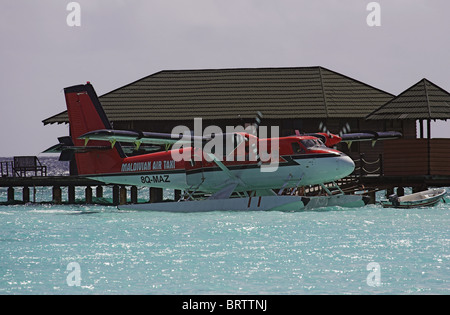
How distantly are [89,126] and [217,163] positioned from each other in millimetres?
5702

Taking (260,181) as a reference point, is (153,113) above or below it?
above

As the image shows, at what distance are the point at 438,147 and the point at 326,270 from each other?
17.7m

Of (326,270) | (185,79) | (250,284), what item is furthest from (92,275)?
(185,79)

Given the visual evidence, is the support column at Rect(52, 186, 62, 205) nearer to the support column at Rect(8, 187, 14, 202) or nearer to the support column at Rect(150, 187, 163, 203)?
the support column at Rect(8, 187, 14, 202)

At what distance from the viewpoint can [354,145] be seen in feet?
125

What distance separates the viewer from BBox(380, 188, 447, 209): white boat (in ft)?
99.6

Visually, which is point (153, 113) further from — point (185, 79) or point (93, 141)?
point (93, 141)

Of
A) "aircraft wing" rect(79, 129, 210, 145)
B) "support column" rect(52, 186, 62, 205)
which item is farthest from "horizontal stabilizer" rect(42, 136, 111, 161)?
"support column" rect(52, 186, 62, 205)

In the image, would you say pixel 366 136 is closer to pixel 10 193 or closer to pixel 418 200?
pixel 418 200

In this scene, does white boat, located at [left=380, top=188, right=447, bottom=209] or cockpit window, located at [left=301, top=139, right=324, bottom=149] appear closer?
cockpit window, located at [left=301, top=139, right=324, bottom=149]

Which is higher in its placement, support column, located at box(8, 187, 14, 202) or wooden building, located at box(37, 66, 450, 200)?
wooden building, located at box(37, 66, 450, 200)

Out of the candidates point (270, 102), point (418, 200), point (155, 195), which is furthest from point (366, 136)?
point (155, 195)

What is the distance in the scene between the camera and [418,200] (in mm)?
30328
